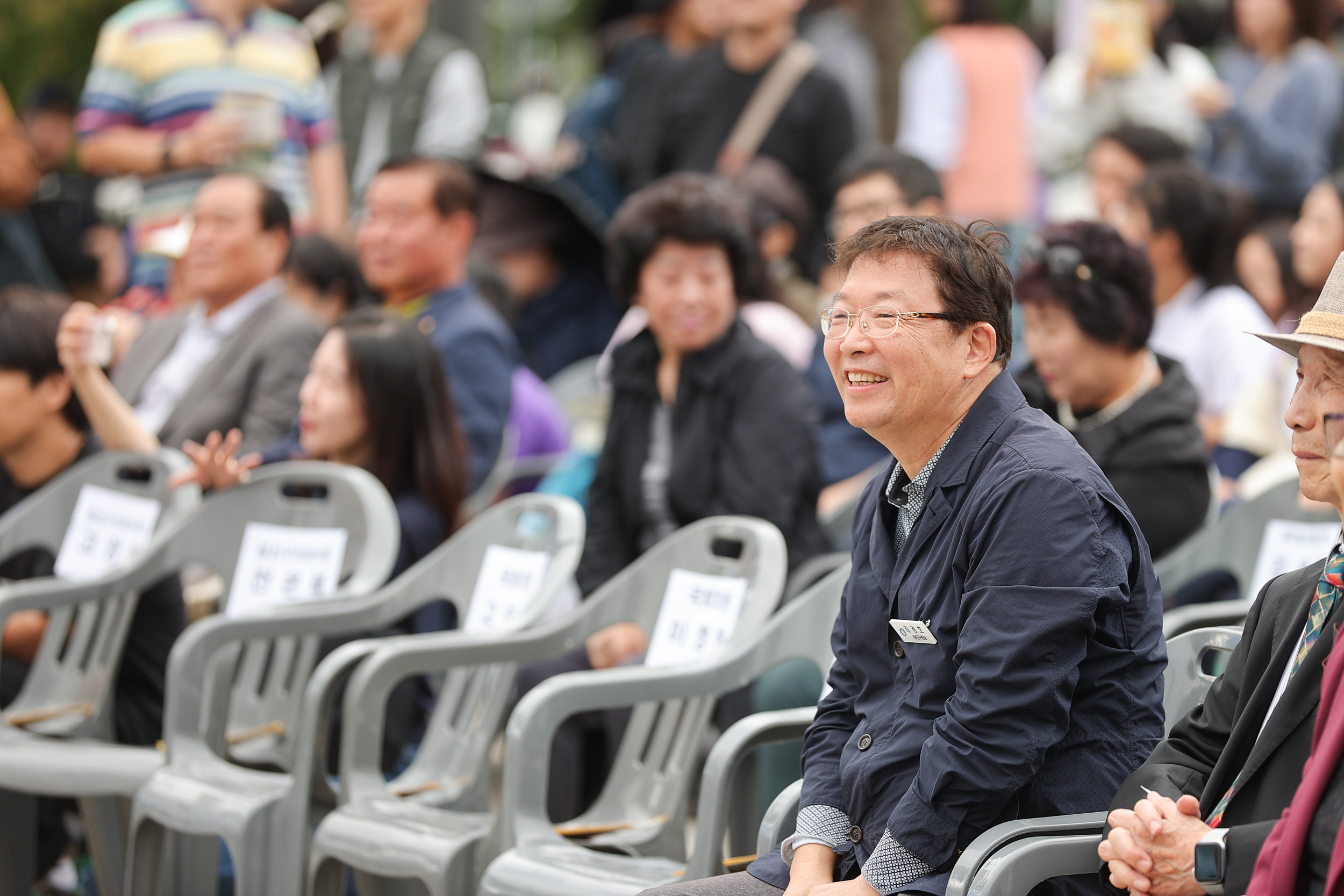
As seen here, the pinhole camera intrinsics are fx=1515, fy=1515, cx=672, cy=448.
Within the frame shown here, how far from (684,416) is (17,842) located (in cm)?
201

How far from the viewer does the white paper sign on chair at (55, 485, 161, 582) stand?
4.21 m

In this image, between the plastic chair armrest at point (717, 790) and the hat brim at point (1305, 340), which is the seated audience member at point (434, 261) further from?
the hat brim at point (1305, 340)

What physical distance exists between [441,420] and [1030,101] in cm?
415

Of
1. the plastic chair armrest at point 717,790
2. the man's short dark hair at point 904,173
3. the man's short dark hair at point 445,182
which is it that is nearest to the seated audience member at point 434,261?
the man's short dark hair at point 445,182

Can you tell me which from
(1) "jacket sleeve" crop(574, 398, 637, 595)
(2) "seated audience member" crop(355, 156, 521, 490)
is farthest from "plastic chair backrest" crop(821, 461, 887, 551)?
(2) "seated audience member" crop(355, 156, 521, 490)

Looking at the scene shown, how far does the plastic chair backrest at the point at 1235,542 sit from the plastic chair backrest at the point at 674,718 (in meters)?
0.99

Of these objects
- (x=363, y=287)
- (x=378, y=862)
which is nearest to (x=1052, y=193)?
(x=363, y=287)

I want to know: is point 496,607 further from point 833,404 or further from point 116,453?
point 833,404

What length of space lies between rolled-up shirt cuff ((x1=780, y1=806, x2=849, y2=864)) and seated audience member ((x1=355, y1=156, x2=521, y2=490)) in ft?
8.38

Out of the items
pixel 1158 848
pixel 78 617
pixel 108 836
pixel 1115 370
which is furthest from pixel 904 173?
pixel 1158 848

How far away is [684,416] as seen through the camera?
4.19 m

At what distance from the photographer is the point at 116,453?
169 inches

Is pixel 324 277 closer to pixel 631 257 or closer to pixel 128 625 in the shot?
pixel 631 257

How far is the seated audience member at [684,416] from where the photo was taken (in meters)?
3.98
